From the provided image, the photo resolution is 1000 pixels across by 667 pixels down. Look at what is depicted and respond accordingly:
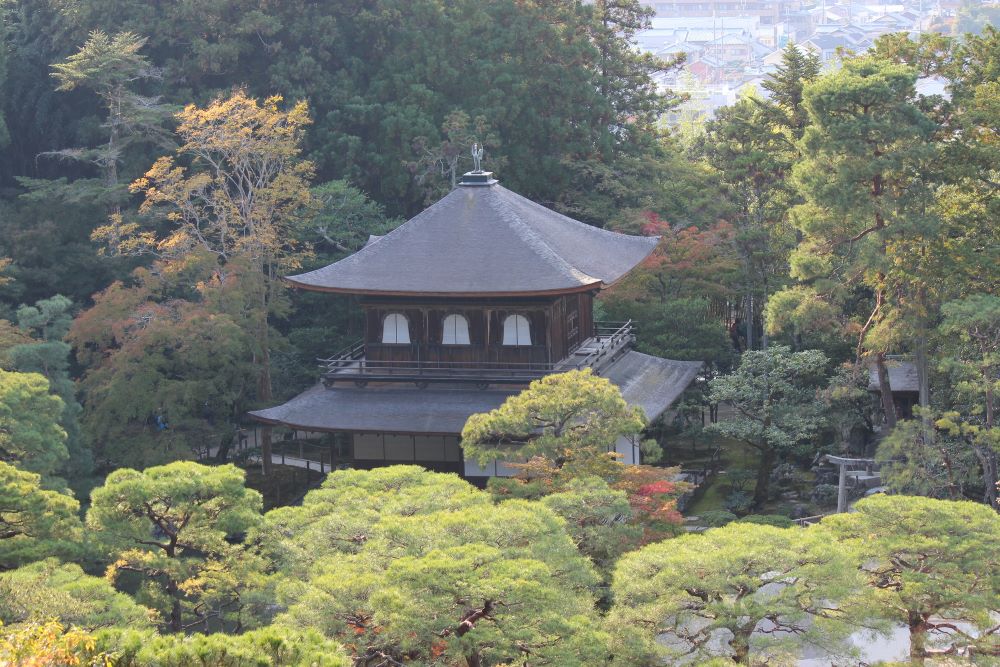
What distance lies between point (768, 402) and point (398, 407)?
28.2 ft

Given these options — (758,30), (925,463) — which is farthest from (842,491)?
(758,30)

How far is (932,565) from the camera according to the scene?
20453mm

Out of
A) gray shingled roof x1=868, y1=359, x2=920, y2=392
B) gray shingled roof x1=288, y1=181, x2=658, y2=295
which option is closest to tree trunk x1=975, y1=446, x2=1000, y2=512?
gray shingled roof x1=868, y1=359, x2=920, y2=392

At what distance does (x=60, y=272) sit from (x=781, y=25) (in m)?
152

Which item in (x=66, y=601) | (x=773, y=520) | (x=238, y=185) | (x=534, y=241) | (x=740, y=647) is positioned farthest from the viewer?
(x=238, y=185)

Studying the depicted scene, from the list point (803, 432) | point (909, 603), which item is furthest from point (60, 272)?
point (909, 603)

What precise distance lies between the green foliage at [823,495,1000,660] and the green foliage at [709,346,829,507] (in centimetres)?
1055

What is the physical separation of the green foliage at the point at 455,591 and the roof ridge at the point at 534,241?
1123 centimetres

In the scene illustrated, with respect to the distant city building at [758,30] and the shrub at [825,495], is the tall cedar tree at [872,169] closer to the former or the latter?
the shrub at [825,495]

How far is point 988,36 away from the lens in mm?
30906

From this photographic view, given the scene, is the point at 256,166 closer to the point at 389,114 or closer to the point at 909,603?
the point at 389,114

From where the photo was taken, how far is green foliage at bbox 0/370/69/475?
2616 cm

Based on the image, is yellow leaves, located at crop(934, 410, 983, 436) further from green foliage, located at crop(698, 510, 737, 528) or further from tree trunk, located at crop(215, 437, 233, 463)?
tree trunk, located at crop(215, 437, 233, 463)

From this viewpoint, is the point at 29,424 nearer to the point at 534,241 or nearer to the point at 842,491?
the point at 534,241
